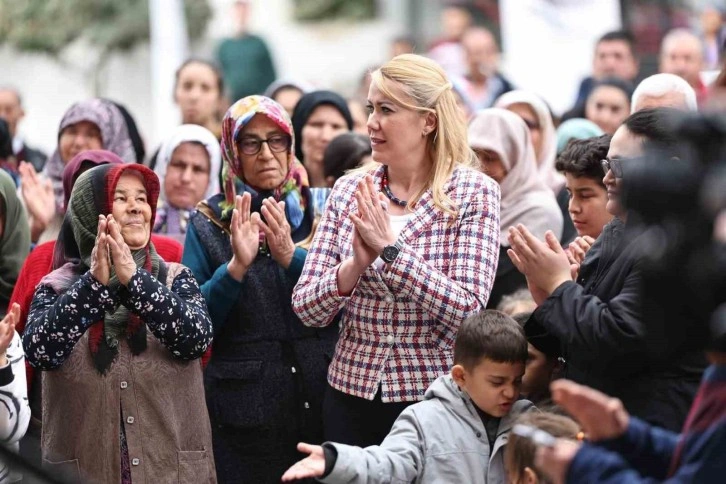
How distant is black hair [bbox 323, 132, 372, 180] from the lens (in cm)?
605

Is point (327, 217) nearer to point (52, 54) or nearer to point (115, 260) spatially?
point (115, 260)

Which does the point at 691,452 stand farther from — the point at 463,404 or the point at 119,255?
the point at 119,255

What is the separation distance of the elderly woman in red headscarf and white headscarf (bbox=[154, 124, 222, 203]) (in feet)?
5.45

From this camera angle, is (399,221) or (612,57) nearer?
(399,221)

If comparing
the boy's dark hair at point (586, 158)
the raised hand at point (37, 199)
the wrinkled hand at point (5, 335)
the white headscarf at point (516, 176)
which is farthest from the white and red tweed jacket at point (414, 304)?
the raised hand at point (37, 199)

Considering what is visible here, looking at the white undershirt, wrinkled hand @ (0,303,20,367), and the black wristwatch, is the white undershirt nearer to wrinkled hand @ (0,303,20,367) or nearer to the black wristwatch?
the black wristwatch

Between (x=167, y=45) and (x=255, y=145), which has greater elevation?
(x=167, y=45)

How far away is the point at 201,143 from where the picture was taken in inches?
239

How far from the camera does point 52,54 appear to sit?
15.7 metres

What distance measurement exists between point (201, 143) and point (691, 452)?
3.82 meters

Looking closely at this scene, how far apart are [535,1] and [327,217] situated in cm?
482

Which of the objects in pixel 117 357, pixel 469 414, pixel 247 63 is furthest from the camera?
pixel 247 63

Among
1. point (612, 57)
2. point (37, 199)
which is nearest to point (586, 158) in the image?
point (37, 199)

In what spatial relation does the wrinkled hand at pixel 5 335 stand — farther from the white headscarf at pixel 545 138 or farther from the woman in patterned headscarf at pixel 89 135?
the white headscarf at pixel 545 138
